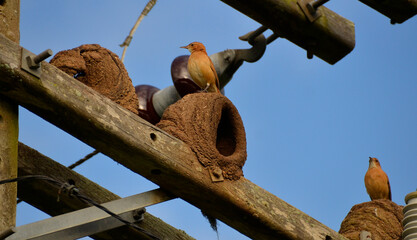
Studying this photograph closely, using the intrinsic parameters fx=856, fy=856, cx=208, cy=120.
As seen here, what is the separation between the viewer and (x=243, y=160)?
21.2 feet

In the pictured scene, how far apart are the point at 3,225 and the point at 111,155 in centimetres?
91

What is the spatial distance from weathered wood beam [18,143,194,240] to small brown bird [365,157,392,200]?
489 cm

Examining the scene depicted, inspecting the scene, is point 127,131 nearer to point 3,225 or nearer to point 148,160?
point 148,160

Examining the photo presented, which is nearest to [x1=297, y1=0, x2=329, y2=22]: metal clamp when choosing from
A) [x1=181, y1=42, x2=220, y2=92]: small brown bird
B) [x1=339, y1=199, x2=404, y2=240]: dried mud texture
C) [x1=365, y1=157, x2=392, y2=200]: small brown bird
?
[x1=181, y1=42, x2=220, y2=92]: small brown bird

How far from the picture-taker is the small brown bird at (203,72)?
8.19 meters

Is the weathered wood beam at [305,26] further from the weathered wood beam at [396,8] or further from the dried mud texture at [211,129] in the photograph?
the dried mud texture at [211,129]

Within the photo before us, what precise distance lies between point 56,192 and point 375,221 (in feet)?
11.0

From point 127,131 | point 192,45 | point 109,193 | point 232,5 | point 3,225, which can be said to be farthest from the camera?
point 192,45

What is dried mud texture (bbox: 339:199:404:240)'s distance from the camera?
789 centimetres

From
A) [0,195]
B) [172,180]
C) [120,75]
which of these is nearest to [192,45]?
[120,75]

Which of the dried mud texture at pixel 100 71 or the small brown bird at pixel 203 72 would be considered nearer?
the dried mud texture at pixel 100 71

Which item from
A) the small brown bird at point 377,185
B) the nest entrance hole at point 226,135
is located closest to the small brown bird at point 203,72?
the nest entrance hole at point 226,135

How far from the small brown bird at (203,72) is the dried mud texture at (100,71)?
176cm

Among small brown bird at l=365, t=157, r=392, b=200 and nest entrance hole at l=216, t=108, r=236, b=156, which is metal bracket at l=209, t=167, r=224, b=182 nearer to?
nest entrance hole at l=216, t=108, r=236, b=156
